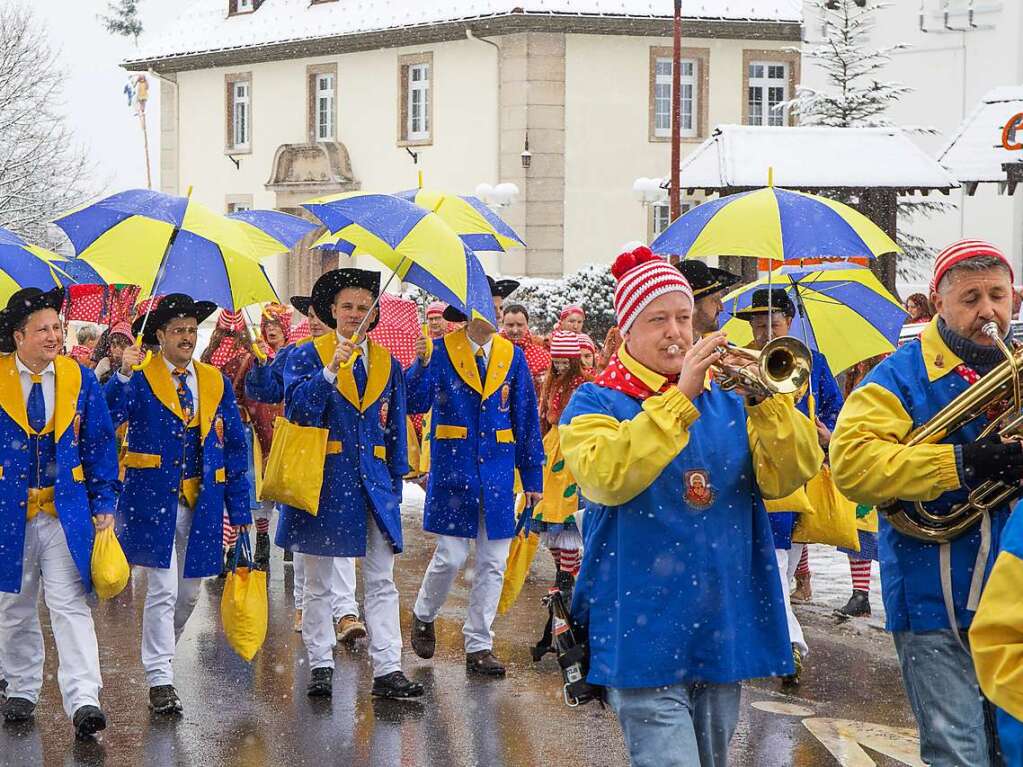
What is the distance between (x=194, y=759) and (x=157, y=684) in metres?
0.95

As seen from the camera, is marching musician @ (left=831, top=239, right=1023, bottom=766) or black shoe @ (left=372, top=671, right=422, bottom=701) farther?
black shoe @ (left=372, top=671, right=422, bottom=701)

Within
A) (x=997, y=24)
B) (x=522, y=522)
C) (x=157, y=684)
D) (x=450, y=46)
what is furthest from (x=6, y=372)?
(x=450, y=46)

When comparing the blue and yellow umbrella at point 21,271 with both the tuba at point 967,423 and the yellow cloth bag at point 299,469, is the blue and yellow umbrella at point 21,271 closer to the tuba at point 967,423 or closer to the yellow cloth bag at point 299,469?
the yellow cloth bag at point 299,469

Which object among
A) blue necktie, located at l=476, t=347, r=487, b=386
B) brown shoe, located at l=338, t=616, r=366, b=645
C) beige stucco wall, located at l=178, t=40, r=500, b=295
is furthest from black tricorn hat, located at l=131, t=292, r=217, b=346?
beige stucco wall, located at l=178, t=40, r=500, b=295

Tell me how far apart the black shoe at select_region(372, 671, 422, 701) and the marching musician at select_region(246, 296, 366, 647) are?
555 mm

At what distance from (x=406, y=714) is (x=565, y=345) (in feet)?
10.8

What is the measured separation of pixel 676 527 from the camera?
4.57m

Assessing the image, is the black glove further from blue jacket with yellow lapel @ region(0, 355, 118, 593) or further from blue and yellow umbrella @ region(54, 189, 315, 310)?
blue and yellow umbrella @ region(54, 189, 315, 310)

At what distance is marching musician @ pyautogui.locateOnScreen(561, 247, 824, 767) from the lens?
4465 mm

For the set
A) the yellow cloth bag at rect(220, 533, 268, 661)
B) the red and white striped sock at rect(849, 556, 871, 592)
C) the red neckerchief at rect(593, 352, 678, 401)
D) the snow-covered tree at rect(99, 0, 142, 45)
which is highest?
the snow-covered tree at rect(99, 0, 142, 45)

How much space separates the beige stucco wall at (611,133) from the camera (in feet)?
111

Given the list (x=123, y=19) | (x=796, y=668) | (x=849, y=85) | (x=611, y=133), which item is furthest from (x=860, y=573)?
(x=123, y=19)

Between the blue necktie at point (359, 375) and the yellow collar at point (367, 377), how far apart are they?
1 cm

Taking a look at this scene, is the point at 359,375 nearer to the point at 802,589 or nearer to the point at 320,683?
the point at 320,683
